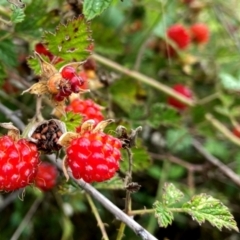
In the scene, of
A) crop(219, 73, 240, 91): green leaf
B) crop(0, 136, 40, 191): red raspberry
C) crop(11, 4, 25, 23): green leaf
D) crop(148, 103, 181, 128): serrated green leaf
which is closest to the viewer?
crop(0, 136, 40, 191): red raspberry

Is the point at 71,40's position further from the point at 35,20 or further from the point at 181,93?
the point at 181,93

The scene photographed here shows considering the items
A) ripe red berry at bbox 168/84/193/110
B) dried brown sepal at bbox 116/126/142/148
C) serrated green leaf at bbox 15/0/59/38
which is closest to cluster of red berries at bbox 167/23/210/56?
ripe red berry at bbox 168/84/193/110

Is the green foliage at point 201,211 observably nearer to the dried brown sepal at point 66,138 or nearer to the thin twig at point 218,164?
the dried brown sepal at point 66,138

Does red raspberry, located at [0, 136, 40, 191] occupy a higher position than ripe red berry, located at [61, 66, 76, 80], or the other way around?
ripe red berry, located at [61, 66, 76, 80]

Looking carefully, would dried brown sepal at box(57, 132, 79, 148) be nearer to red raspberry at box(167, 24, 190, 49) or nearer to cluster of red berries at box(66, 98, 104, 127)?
cluster of red berries at box(66, 98, 104, 127)

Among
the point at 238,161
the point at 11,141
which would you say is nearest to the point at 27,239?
the point at 238,161

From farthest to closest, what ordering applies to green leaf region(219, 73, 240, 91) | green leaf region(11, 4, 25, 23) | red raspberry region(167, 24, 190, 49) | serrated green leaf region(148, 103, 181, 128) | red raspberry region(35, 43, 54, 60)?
red raspberry region(167, 24, 190, 49) → green leaf region(219, 73, 240, 91) → serrated green leaf region(148, 103, 181, 128) → red raspberry region(35, 43, 54, 60) → green leaf region(11, 4, 25, 23)
